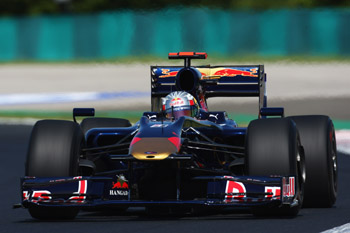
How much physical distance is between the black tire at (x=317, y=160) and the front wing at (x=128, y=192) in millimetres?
1077

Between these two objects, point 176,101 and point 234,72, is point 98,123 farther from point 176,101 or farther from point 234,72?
point 234,72

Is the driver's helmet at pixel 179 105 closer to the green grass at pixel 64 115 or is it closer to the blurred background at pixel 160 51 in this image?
the blurred background at pixel 160 51

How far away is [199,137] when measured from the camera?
36.0 ft

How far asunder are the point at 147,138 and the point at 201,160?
106 cm

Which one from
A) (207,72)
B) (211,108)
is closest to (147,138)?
(207,72)

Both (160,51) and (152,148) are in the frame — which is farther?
(160,51)

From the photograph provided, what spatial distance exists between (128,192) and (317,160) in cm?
226

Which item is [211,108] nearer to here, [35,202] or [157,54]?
[157,54]

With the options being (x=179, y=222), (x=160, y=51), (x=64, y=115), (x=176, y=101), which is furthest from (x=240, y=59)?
(x=179, y=222)

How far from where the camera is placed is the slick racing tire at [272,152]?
9797mm

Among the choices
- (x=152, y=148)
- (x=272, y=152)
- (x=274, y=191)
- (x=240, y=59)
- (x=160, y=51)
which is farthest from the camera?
(x=160, y=51)

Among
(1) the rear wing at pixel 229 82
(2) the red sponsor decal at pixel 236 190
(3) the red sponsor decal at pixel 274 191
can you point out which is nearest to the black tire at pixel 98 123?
(1) the rear wing at pixel 229 82

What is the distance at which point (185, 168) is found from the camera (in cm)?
991

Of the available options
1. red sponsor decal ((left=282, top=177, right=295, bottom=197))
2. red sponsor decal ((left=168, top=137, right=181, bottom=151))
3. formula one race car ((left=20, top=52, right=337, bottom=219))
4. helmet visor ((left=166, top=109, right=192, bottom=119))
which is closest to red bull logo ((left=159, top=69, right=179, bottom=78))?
helmet visor ((left=166, top=109, right=192, bottom=119))
